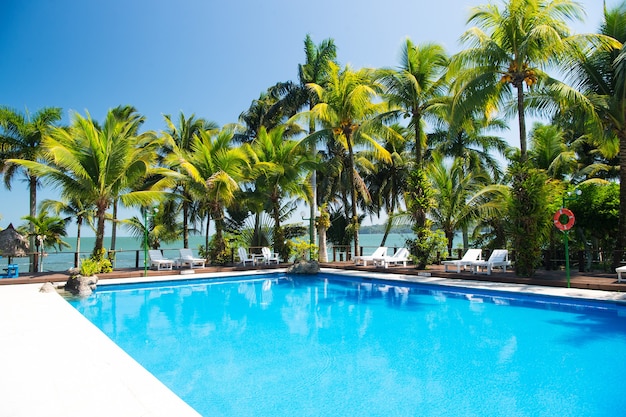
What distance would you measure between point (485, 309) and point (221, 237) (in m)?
12.0

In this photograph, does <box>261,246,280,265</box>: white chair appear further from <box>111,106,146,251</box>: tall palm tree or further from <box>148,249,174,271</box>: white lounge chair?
<box>111,106,146,251</box>: tall palm tree

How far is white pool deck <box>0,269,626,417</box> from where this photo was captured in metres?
3.69

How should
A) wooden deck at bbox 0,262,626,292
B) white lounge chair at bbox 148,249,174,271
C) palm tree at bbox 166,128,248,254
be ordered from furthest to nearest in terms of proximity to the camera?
palm tree at bbox 166,128,248,254 → white lounge chair at bbox 148,249,174,271 → wooden deck at bbox 0,262,626,292

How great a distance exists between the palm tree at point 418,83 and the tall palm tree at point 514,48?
2293 mm

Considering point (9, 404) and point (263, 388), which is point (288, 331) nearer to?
point (263, 388)

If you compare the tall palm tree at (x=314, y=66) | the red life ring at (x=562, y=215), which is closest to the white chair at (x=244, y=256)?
the tall palm tree at (x=314, y=66)

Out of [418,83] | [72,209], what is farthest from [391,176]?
[72,209]

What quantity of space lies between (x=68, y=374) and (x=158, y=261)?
39.0ft

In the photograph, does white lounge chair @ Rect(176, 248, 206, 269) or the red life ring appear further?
white lounge chair @ Rect(176, 248, 206, 269)

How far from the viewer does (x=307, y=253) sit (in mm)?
20062

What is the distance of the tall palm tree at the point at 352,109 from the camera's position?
16250 mm

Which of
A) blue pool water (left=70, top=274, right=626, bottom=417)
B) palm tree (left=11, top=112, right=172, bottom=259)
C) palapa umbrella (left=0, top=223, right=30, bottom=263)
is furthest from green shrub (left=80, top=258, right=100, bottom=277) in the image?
palapa umbrella (left=0, top=223, right=30, bottom=263)

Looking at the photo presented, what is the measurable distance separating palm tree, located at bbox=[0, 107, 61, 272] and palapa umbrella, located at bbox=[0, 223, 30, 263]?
1743 millimetres

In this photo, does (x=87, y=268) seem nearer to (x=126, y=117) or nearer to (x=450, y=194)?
(x=126, y=117)
